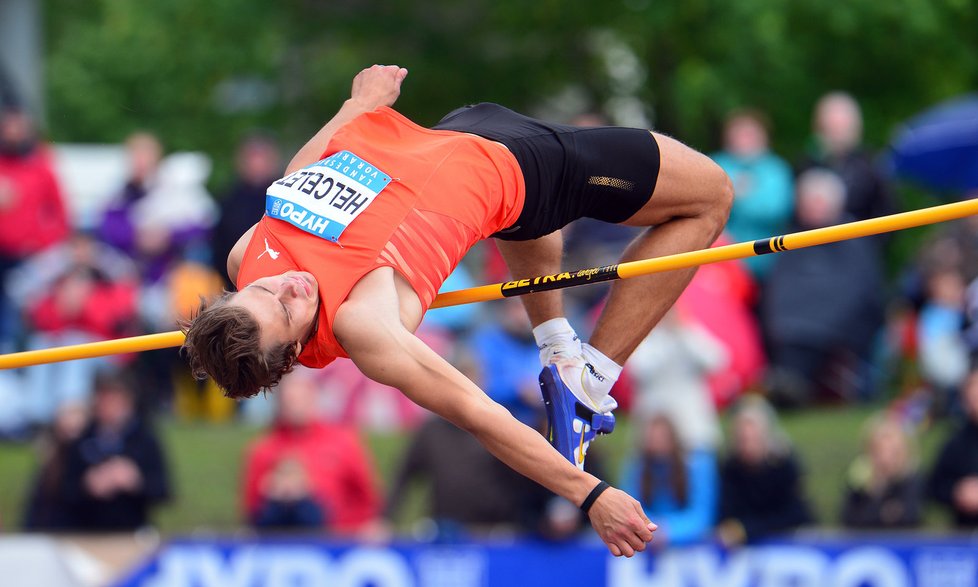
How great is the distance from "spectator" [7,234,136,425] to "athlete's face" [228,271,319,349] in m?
5.92

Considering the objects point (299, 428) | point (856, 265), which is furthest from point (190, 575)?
point (856, 265)

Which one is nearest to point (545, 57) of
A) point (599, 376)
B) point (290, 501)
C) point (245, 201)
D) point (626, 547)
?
point (245, 201)

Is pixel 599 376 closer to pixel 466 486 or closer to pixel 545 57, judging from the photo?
pixel 466 486

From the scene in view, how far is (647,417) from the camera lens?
32.3ft

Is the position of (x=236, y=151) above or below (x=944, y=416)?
above

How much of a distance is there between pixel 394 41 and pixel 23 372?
7594mm

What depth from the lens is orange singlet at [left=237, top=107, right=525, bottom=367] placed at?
575cm

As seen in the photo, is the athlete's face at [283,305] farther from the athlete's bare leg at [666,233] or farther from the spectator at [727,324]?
the spectator at [727,324]

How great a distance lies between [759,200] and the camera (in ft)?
35.9

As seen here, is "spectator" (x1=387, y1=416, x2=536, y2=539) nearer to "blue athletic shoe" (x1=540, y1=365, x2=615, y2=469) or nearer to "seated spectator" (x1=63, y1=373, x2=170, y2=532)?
"seated spectator" (x1=63, y1=373, x2=170, y2=532)

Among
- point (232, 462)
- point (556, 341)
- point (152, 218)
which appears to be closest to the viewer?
point (556, 341)

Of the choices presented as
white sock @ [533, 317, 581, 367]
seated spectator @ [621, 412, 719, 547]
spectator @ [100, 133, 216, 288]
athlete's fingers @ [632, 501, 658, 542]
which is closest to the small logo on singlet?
white sock @ [533, 317, 581, 367]

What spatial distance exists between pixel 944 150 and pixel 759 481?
2965mm

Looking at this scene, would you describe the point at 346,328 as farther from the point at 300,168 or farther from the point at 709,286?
the point at 709,286
